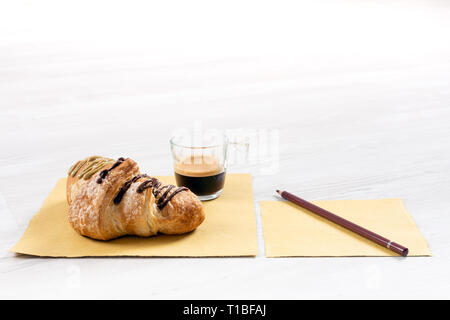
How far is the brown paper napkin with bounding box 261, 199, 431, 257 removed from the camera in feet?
2.62

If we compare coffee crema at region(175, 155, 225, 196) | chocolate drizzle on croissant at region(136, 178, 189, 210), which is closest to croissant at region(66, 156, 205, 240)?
chocolate drizzle on croissant at region(136, 178, 189, 210)

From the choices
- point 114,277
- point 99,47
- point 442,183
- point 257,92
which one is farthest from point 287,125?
point 99,47

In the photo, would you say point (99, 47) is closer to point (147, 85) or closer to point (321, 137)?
point (147, 85)

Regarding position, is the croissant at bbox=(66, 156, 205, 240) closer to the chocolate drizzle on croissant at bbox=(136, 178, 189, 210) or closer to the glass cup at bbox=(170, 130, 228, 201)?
the chocolate drizzle on croissant at bbox=(136, 178, 189, 210)

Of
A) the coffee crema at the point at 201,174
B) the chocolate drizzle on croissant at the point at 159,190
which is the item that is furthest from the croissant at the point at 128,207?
the coffee crema at the point at 201,174

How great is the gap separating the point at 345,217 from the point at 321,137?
0.50 m

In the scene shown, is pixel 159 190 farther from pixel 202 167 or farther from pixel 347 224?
pixel 347 224

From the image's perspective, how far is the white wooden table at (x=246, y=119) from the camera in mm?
742

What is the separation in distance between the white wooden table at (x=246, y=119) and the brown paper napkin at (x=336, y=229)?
19mm

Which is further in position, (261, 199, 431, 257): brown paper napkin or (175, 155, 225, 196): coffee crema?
(175, 155, 225, 196): coffee crema

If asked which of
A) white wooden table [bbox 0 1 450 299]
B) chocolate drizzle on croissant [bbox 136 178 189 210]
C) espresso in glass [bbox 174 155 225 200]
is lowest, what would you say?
white wooden table [bbox 0 1 450 299]

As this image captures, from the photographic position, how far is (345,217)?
2.95ft

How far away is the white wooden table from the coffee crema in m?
0.12
